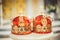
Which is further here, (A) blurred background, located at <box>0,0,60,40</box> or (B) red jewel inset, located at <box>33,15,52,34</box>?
(A) blurred background, located at <box>0,0,60,40</box>

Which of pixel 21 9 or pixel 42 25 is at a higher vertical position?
pixel 21 9

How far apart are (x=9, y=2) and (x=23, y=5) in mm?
139

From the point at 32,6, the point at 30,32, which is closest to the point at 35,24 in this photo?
the point at 30,32

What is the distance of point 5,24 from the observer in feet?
4.72

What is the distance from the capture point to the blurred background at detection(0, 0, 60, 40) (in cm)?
144

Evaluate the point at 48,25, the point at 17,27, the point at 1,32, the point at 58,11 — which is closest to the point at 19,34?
the point at 17,27

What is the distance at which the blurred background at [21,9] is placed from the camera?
1438 mm

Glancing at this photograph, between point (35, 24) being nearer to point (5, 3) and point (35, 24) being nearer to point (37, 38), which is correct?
point (37, 38)

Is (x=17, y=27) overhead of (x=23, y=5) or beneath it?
beneath

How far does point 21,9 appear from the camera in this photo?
1458mm

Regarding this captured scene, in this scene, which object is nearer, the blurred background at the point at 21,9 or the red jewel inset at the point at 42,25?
the red jewel inset at the point at 42,25

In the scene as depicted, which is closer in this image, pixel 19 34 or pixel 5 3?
pixel 19 34

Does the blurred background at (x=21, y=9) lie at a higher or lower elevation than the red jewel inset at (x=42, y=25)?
higher

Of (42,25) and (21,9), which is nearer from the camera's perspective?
(42,25)
